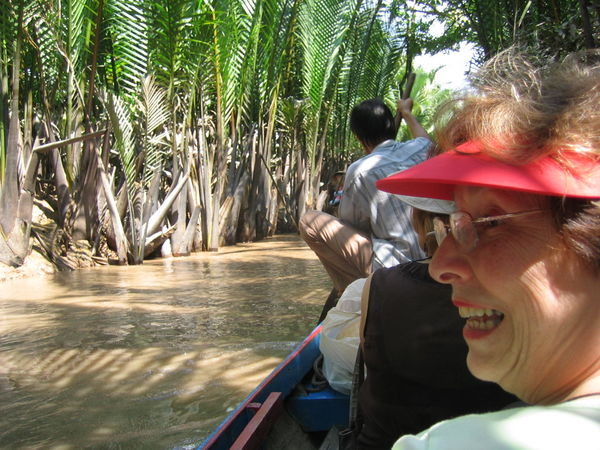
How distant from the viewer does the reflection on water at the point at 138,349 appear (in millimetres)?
2848

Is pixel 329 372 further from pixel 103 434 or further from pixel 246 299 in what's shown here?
pixel 246 299

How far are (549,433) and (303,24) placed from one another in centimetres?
1045

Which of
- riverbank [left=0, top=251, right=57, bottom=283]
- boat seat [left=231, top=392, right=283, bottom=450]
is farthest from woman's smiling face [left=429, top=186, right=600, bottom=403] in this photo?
riverbank [left=0, top=251, right=57, bottom=283]

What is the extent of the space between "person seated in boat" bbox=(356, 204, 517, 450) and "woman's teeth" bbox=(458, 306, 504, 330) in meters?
0.46

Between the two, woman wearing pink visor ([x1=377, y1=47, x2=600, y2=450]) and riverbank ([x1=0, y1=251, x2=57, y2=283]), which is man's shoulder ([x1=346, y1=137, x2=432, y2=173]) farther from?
riverbank ([x1=0, y1=251, x2=57, y2=283])

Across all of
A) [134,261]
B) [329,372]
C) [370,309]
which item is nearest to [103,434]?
[329,372]

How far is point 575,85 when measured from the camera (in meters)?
0.80

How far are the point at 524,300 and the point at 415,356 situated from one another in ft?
2.20

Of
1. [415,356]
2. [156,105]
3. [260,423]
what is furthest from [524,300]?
[156,105]

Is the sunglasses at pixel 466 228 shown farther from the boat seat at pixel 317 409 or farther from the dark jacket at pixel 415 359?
the boat seat at pixel 317 409

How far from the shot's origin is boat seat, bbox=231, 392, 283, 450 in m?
1.78

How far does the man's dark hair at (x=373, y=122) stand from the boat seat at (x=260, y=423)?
1.80m

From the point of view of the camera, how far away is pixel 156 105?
7.62m

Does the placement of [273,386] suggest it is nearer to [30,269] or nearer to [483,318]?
[483,318]
